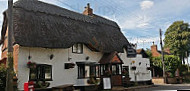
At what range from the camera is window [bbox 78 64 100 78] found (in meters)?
16.7

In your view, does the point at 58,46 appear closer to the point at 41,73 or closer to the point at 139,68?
the point at 41,73

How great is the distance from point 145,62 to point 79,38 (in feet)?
41.1

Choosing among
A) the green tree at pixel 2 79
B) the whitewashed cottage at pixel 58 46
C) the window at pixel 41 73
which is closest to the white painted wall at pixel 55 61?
the whitewashed cottage at pixel 58 46

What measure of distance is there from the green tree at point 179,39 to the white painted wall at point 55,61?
31.0m

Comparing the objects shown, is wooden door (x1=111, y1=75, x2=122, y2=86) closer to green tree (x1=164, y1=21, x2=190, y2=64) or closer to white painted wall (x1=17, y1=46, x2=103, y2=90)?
white painted wall (x1=17, y1=46, x2=103, y2=90)

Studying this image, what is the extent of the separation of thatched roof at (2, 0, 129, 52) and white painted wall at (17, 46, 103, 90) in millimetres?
825

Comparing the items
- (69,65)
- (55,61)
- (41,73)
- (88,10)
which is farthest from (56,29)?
(88,10)

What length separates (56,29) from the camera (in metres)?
15.6

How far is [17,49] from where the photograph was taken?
12875 mm

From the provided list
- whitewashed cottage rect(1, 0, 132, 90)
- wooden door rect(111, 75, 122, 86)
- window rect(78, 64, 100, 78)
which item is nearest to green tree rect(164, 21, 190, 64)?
whitewashed cottage rect(1, 0, 132, 90)

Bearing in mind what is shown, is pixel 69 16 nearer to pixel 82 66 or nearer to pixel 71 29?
pixel 71 29

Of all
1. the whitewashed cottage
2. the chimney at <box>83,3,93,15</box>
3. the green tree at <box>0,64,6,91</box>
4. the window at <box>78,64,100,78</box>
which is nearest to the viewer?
the green tree at <box>0,64,6,91</box>

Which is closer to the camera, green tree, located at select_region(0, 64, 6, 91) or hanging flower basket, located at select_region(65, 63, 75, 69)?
green tree, located at select_region(0, 64, 6, 91)

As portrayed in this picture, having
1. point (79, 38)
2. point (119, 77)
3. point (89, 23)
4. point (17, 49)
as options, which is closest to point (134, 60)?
point (119, 77)
